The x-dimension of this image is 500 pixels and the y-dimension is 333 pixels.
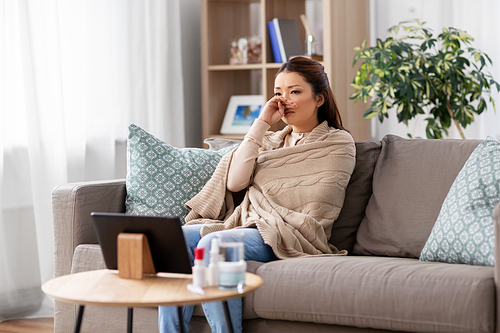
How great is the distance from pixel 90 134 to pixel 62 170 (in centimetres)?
29

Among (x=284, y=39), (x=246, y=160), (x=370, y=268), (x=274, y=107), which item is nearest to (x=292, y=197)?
(x=246, y=160)

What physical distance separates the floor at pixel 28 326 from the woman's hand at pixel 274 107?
1.28m

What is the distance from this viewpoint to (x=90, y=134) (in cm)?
313

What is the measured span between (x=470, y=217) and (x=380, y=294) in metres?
0.38

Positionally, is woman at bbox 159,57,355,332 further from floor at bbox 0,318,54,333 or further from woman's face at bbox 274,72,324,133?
floor at bbox 0,318,54,333

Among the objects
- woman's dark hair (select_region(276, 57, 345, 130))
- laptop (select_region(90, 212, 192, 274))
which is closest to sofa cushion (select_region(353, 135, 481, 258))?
woman's dark hair (select_region(276, 57, 345, 130))

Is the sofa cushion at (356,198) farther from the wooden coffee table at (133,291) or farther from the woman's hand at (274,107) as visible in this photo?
the wooden coffee table at (133,291)

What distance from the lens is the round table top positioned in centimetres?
122

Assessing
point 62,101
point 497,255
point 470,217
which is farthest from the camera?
point 62,101

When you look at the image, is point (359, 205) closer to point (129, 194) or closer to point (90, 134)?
point (129, 194)

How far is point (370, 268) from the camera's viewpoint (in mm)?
1729

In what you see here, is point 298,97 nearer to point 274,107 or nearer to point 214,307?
point 274,107

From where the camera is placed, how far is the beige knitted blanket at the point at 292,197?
79.3 inches

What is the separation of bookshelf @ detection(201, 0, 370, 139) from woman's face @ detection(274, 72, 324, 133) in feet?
3.61
